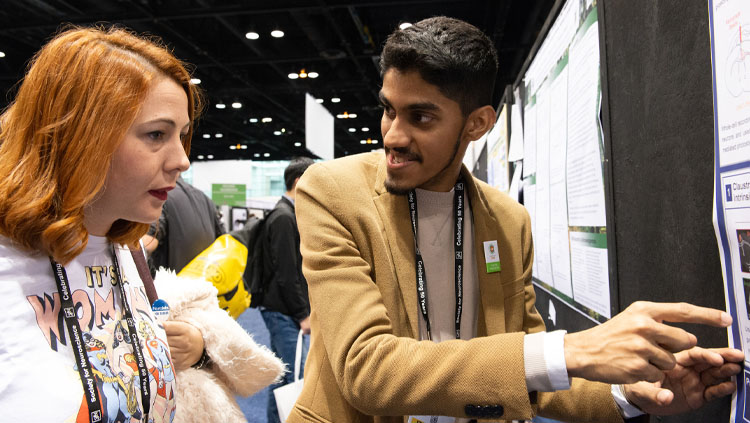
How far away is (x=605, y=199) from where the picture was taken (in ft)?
5.09

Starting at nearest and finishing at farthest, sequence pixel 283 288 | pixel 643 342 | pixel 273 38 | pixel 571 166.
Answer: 1. pixel 643 342
2. pixel 571 166
3. pixel 283 288
4. pixel 273 38

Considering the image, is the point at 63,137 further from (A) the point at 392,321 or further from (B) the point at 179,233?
(B) the point at 179,233

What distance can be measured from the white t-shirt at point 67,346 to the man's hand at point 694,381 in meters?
1.01

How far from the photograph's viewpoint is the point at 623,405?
4.10 feet

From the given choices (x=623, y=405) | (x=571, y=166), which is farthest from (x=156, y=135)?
(x=571, y=166)

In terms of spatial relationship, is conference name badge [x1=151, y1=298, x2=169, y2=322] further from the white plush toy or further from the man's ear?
the man's ear

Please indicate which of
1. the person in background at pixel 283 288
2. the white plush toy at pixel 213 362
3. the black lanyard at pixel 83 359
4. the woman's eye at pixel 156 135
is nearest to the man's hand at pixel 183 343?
the white plush toy at pixel 213 362

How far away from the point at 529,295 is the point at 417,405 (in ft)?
1.84

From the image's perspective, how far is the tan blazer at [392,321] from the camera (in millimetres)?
1053

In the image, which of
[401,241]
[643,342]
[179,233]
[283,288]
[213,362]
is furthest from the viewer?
[283,288]

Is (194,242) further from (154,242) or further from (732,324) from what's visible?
(732,324)

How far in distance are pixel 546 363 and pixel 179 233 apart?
2.39 meters

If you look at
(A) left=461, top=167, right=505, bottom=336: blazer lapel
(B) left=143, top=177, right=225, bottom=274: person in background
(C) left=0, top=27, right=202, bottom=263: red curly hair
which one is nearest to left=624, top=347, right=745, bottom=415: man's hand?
(A) left=461, top=167, right=505, bottom=336: blazer lapel

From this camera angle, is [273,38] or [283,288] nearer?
[283,288]
